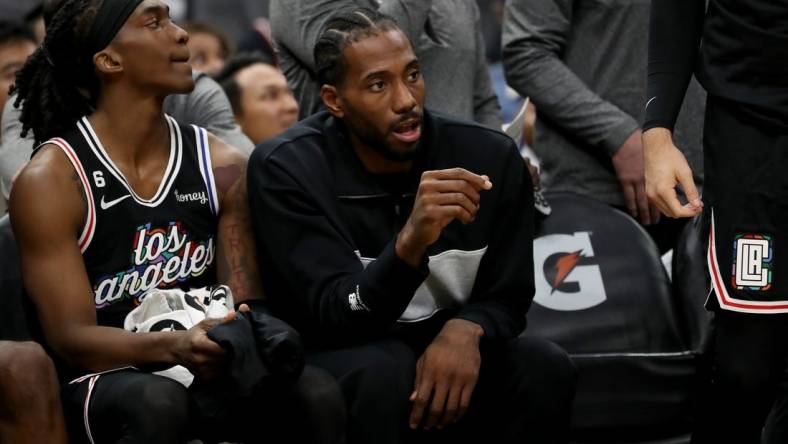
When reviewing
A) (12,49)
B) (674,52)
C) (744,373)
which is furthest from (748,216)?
(12,49)

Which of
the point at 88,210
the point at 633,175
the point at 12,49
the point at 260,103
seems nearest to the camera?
the point at 88,210

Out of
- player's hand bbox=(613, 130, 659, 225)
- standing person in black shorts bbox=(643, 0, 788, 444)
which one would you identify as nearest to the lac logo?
player's hand bbox=(613, 130, 659, 225)

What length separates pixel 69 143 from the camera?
148 inches

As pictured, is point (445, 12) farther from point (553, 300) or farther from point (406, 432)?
point (406, 432)

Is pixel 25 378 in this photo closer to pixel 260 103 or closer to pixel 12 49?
pixel 12 49

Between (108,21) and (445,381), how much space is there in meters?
1.42

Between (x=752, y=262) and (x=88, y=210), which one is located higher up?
(x=88, y=210)

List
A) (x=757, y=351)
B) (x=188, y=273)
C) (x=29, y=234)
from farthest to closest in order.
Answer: (x=188, y=273) < (x=29, y=234) < (x=757, y=351)

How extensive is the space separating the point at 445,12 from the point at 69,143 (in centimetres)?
152

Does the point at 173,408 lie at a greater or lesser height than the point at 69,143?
lesser

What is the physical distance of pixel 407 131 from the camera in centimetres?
387

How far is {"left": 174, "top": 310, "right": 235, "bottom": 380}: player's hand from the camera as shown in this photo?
3264 mm

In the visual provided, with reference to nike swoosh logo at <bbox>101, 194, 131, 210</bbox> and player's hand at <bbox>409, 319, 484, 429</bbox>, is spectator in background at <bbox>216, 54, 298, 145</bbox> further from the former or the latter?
player's hand at <bbox>409, 319, 484, 429</bbox>

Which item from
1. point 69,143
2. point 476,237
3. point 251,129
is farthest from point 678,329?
point 251,129
